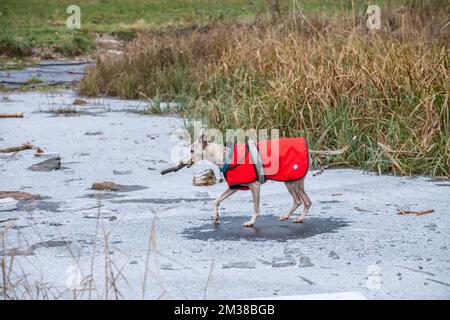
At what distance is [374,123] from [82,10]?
84.9ft

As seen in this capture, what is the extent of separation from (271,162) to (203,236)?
1.92ft

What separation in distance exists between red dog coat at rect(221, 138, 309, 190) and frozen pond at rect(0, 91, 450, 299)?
0.35 meters

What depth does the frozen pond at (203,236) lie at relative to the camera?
4043 mm

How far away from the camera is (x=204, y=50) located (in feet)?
40.3

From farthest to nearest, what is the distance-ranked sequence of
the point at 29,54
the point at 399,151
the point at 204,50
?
1. the point at 29,54
2. the point at 204,50
3. the point at 399,151

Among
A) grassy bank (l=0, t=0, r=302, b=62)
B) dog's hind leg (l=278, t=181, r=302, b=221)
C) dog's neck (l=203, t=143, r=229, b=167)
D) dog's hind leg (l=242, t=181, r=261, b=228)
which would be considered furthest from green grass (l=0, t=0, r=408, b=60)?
dog's neck (l=203, t=143, r=229, b=167)

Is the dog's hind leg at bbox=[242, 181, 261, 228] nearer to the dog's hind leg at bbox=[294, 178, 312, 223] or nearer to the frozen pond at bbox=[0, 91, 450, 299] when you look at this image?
the frozen pond at bbox=[0, 91, 450, 299]

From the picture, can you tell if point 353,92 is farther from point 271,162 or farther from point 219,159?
point 219,159

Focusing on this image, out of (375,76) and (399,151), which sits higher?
(375,76)

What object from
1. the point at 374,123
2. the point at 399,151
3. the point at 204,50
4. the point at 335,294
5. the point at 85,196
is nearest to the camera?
the point at 335,294

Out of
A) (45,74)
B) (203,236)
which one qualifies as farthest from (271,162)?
(45,74)

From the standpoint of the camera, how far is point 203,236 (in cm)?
502
